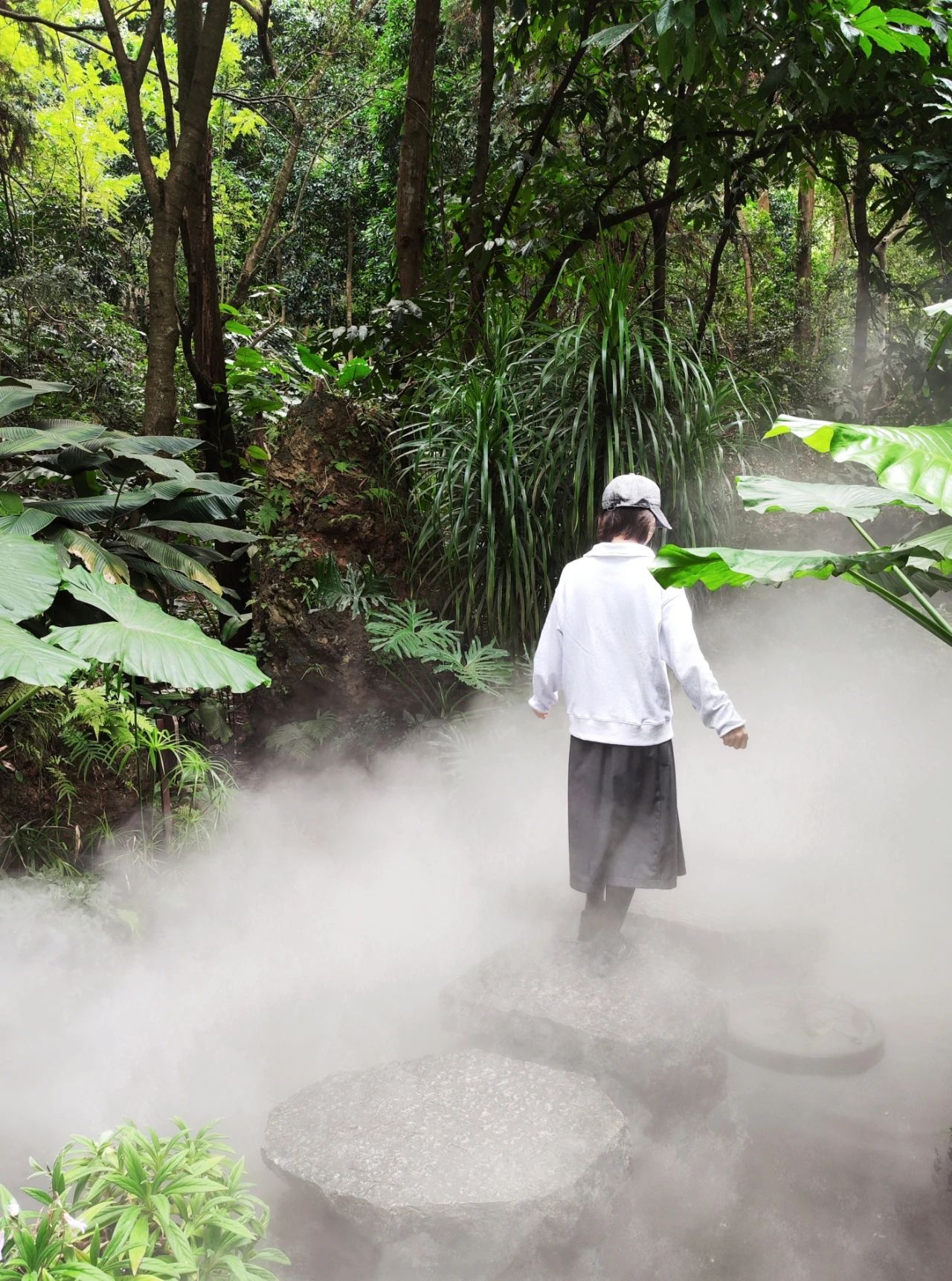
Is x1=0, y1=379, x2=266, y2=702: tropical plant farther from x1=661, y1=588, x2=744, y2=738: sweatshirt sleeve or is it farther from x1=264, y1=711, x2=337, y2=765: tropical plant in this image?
x1=661, y1=588, x2=744, y2=738: sweatshirt sleeve

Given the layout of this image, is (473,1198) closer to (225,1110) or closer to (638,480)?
(225,1110)

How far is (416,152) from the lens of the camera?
5555 mm

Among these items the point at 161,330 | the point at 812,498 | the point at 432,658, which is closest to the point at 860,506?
the point at 812,498

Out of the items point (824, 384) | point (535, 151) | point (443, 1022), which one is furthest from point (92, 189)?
point (443, 1022)

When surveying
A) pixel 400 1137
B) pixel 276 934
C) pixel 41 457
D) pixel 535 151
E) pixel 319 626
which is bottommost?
pixel 276 934

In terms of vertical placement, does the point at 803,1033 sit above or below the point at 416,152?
below

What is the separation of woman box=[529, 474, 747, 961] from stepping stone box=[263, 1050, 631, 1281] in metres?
0.74

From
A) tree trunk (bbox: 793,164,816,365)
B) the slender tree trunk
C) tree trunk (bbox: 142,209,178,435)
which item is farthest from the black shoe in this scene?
tree trunk (bbox: 793,164,816,365)

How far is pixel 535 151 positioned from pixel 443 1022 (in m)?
4.62

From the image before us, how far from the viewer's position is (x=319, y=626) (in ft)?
14.8

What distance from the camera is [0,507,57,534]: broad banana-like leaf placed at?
10.1 ft

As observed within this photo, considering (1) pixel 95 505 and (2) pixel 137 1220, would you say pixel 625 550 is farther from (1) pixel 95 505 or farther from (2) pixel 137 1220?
(2) pixel 137 1220

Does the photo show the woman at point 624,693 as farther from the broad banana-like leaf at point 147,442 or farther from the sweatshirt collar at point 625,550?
the broad banana-like leaf at point 147,442

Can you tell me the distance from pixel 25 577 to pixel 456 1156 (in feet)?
6.24
